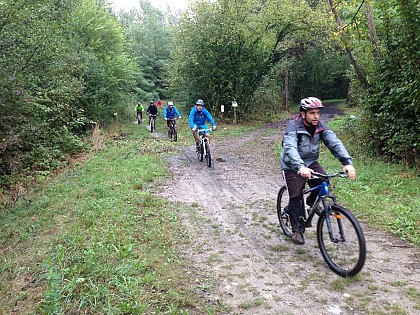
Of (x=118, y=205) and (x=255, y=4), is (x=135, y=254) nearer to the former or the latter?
(x=118, y=205)

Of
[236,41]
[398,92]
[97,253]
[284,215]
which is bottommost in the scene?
[97,253]

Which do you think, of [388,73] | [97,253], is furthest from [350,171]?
[388,73]

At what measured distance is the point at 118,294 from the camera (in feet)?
12.3

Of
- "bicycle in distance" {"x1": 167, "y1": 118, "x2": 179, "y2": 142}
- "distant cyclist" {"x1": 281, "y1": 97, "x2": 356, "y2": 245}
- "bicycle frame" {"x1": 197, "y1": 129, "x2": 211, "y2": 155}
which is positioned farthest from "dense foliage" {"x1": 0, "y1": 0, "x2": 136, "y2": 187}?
"distant cyclist" {"x1": 281, "y1": 97, "x2": 356, "y2": 245}

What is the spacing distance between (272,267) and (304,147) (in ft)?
5.20

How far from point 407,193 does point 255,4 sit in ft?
57.9

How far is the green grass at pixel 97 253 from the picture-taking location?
3676mm

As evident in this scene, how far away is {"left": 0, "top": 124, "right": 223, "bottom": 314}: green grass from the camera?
145 inches

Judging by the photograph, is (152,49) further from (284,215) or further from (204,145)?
(284,215)

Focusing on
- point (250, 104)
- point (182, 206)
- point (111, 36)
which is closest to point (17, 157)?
point (182, 206)

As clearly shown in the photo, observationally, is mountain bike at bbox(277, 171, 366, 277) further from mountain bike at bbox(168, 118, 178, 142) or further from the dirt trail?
mountain bike at bbox(168, 118, 178, 142)

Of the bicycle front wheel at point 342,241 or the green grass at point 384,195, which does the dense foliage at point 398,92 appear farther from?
the bicycle front wheel at point 342,241

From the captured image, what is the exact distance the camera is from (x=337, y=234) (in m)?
4.21

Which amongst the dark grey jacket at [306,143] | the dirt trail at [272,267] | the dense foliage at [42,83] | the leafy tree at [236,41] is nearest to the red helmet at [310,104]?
the dark grey jacket at [306,143]
